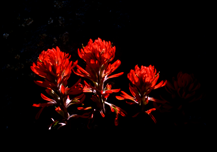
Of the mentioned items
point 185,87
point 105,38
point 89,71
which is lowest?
point 185,87

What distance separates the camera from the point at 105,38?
59.1 inches

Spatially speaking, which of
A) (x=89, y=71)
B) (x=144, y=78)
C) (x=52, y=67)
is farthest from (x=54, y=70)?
(x=144, y=78)

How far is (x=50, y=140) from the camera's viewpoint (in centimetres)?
131

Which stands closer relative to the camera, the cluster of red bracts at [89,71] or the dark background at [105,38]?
the cluster of red bracts at [89,71]

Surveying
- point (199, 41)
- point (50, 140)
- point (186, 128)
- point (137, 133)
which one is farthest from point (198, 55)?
point (50, 140)

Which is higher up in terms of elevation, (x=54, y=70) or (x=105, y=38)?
(x=105, y=38)

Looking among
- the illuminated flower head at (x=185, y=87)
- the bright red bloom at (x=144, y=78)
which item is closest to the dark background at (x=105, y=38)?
the illuminated flower head at (x=185, y=87)

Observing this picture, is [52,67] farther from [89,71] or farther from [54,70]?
[89,71]

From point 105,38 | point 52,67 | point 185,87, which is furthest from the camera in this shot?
point 105,38

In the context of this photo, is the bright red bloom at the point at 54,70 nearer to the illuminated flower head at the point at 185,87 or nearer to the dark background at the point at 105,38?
the dark background at the point at 105,38

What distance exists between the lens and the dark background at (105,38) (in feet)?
4.49

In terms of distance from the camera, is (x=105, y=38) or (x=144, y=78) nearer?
(x=144, y=78)

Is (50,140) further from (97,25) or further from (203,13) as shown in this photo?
(203,13)

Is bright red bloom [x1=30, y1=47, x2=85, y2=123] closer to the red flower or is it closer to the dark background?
the red flower
